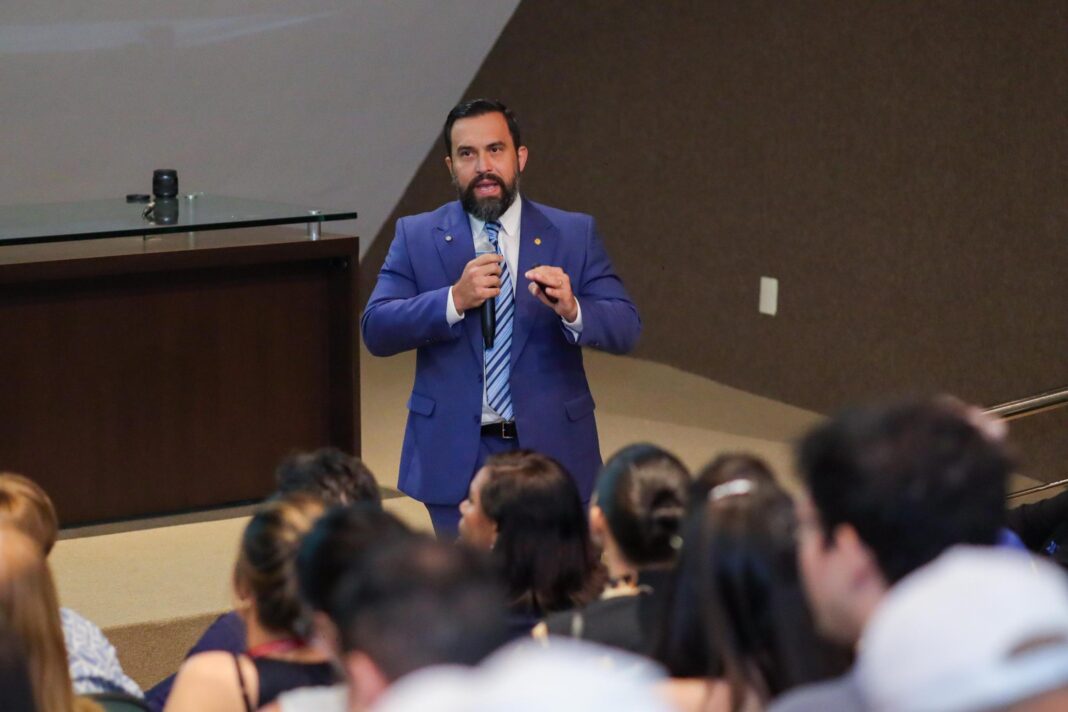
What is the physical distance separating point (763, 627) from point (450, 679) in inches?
25.6

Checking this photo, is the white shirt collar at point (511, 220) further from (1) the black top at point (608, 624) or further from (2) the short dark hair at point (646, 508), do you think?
(1) the black top at point (608, 624)

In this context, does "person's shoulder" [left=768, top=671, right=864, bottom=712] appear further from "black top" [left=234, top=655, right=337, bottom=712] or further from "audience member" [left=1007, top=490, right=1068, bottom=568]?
"audience member" [left=1007, top=490, right=1068, bottom=568]

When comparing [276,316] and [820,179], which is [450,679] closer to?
[276,316]

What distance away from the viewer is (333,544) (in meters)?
1.61

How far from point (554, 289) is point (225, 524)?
6.12ft

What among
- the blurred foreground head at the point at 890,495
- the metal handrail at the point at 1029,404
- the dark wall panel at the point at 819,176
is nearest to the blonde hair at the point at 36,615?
the blurred foreground head at the point at 890,495

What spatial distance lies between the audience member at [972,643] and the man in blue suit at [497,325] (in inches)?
77.7

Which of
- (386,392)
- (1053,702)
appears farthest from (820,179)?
(1053,702)

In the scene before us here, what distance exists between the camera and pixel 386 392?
623cm

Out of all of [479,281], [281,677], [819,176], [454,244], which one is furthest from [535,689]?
[819,176]

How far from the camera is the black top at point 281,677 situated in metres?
1.92

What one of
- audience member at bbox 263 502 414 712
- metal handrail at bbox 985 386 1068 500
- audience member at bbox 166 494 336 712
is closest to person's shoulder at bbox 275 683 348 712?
audience member at bbox 263 502 414 712

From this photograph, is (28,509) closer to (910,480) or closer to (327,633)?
(327,633)

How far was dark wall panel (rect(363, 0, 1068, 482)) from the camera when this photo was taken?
4.88 meters
